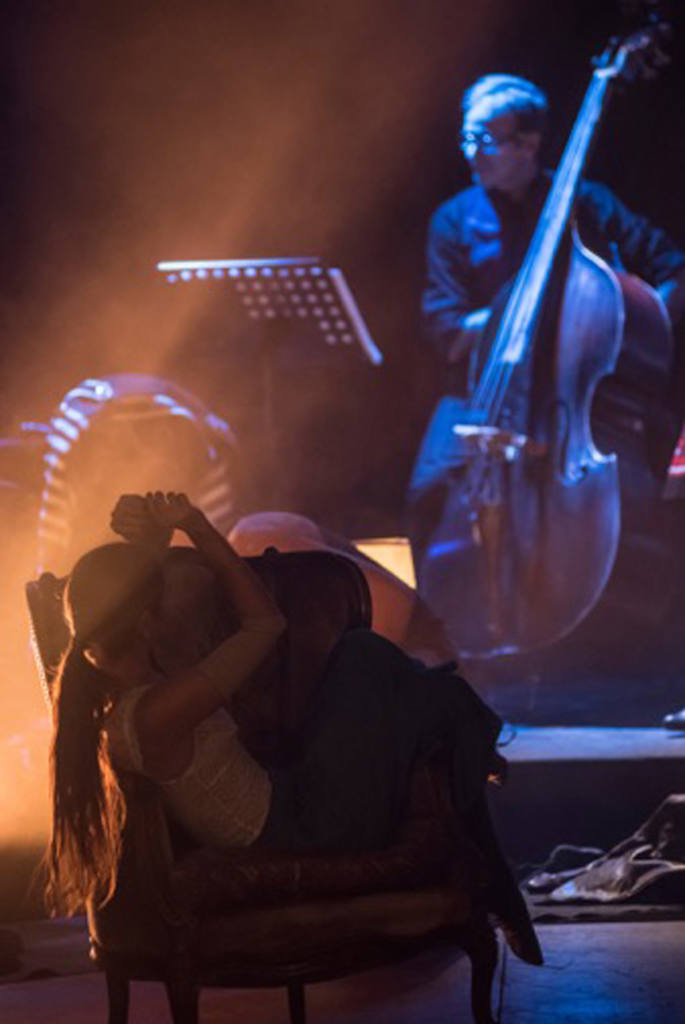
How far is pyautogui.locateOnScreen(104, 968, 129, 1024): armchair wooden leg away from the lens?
2.39 metres

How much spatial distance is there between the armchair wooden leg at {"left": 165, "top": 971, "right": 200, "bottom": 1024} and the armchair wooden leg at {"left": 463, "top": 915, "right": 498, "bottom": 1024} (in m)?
0.46

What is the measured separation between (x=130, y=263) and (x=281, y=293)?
1102mm

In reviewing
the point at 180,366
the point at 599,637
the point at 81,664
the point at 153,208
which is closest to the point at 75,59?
the point at 153,208

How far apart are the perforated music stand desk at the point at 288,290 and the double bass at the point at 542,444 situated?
604mm

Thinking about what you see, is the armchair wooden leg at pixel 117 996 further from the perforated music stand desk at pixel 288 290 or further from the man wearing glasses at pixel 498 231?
the man wearing glasses at pixel 498 231

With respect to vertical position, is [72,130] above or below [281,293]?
above

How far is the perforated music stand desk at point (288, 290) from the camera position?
16.5 ft

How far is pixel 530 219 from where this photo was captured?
5531 mm

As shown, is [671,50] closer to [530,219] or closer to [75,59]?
[530,219]

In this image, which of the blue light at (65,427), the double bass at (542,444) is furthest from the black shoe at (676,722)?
the blue light at (65,427)

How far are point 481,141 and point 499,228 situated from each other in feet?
1.23

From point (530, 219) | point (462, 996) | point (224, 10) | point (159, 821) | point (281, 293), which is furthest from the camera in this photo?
point (224, 10)

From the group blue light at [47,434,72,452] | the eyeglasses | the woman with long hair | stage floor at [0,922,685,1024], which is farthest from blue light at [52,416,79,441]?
the woman with long hair

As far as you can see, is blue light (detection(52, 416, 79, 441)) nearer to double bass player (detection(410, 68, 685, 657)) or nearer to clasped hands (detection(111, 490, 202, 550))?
double bass player (detection(410, 68, 685, 657))
